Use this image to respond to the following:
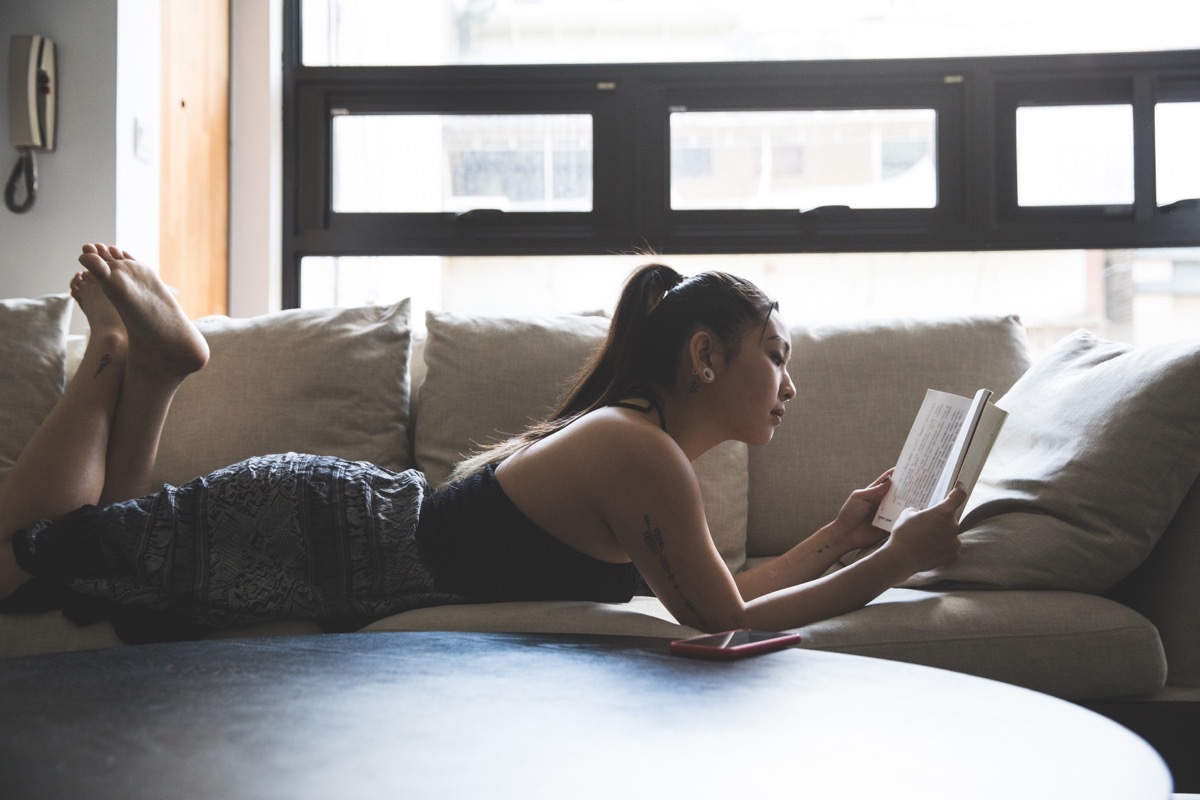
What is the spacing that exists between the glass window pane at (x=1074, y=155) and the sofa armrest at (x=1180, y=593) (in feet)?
5.12

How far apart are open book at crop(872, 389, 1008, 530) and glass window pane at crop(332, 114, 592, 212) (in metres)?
1.60

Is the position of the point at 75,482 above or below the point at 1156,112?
below

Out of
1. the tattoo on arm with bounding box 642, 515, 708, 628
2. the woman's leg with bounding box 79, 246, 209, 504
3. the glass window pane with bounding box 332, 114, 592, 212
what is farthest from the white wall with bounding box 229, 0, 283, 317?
the tattoo on arm with bounding box 642, 515, 708, 628

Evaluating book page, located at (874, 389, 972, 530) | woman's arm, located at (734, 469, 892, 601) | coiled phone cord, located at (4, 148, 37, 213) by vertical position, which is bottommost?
woman's arm, located at (734, 469, 892, 601)

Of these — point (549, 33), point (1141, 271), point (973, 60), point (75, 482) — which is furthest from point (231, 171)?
point (1141, 271)

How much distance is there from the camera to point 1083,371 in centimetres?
168

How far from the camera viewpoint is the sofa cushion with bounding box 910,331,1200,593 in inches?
58.3

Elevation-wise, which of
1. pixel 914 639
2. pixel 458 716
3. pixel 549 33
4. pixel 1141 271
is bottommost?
pixel 914 639

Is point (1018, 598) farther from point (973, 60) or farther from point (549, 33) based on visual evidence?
point (549, 33)

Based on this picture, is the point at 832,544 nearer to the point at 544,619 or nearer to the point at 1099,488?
the point at 1099,488

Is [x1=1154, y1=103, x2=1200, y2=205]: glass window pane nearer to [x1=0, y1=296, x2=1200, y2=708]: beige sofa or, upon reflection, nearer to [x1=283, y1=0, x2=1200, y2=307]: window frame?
[x1=283, y1=0, x2=1200, y2=307]: window frame

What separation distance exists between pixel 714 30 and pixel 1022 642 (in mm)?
2066

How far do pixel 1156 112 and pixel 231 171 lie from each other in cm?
252

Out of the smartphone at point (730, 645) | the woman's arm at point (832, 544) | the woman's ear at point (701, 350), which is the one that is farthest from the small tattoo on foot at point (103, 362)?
the smartphone at point (730, 645)
